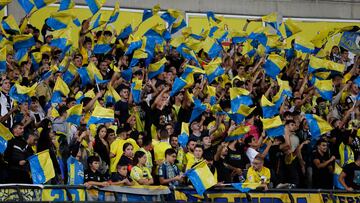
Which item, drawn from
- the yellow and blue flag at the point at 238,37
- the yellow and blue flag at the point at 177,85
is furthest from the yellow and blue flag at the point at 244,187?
the yellow and blue flag at the point at 238,37

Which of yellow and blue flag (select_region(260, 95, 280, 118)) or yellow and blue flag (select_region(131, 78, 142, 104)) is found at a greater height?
yellow and blue flag (select_region(131, 78, 142, 104))

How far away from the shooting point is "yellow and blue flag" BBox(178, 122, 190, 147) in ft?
64.7

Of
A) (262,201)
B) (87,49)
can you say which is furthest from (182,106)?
(262,201)

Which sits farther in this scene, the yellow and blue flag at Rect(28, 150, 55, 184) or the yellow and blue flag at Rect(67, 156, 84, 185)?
the yellow and blue flag at Rect(67, 156, 84, 185)

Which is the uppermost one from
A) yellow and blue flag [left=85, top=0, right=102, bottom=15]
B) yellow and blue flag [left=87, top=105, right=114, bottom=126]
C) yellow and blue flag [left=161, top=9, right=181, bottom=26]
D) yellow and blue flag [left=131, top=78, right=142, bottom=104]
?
yellow and blue flag [left=161, top=9, right=181, bottom=26]

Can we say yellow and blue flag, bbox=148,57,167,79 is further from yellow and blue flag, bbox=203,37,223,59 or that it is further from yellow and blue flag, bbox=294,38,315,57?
yellow and blue flag, bbox=294,38,315,57

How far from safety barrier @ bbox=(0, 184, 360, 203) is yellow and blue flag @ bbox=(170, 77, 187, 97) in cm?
409

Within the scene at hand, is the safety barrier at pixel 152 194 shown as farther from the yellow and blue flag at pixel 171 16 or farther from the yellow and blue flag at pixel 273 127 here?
the yellow and blue flag at pixel 171 16

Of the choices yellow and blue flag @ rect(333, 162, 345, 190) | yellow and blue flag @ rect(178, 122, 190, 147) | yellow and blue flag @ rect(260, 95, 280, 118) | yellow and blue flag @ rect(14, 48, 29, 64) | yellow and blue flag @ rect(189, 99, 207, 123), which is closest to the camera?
yellow and blue flag @ rect(178, 122, 190, 147)

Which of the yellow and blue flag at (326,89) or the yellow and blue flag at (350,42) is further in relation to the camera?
the yellow and blue flag at (350,42)

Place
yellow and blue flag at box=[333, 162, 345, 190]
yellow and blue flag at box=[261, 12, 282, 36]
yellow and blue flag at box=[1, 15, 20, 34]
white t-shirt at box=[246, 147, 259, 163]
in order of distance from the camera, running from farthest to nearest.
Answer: yellow and blue flag at box=[261, 12, 282, 36], yellow and blue flag at box=[1, 15, 20, 34], yellow and blue flag at box=[333, 162, 345, 190], white t-shirt at box=[246, 147, 259, 163]

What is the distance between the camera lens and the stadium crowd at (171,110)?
18.4m

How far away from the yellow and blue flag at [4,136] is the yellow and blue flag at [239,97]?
507 centimetres

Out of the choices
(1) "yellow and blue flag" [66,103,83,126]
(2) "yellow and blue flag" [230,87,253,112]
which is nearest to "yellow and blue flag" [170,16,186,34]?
(2) "yellow and blue flag" [230,87,253,112]
